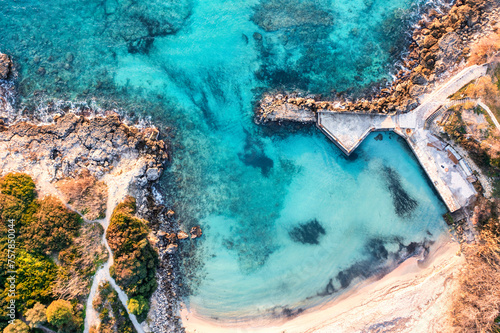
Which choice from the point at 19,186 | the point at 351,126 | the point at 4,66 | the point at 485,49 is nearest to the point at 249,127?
the point at 351,126

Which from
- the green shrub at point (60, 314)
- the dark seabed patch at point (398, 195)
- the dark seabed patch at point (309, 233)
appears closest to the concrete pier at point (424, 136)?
the dark seabed patch at point (398, 195)

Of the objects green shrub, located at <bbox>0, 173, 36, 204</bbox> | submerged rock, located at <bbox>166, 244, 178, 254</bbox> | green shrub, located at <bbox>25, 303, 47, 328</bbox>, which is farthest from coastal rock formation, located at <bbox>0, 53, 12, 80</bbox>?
submerged rock, located at <bbox>166, 244, 178, 254</bbox>

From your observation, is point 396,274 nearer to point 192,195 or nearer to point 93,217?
point 192,195

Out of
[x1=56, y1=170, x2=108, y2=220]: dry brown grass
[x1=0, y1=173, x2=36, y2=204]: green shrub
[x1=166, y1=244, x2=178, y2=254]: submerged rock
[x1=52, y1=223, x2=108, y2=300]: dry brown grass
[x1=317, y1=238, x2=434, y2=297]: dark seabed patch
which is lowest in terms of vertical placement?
[x1=317, y1=238, x2=434, y2=297]: dark seabed patch

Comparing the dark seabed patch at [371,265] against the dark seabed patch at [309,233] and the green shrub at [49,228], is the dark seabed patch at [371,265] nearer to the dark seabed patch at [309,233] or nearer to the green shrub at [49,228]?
the dark seabed patch at [309,233]

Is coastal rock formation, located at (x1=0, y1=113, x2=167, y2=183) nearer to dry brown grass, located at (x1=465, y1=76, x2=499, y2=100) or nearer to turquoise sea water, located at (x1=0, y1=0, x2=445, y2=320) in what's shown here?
turquoise sea water, located at (x1=0, y1=0, x2=445, y2=320)
